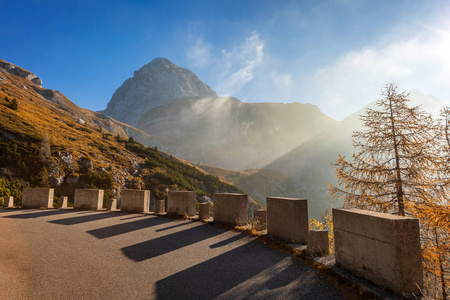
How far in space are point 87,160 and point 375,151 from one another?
4266 centimetres

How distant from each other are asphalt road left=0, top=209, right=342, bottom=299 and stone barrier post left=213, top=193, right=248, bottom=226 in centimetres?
94

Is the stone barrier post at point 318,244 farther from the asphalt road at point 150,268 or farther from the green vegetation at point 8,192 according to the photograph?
the green vegetation at point 8,192

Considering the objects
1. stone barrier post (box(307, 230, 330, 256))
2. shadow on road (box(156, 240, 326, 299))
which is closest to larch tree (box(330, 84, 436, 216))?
stone barrier post (box(307, 230, 330, 256))

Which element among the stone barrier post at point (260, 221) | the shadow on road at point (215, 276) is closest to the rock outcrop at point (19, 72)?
the stone barrier post at point (260, 221)

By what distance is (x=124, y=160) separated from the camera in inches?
1902

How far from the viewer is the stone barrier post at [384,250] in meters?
3.32

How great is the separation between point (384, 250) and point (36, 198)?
2141 centimetres

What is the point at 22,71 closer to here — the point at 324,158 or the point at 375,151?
the point at 375,151

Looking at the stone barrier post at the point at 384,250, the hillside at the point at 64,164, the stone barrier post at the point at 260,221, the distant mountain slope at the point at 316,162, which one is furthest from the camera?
the distant mountain slope at the point at 316,162

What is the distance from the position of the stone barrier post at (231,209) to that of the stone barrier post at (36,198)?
15.1 metres

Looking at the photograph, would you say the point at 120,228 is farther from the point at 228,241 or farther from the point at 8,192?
the point at 8,192

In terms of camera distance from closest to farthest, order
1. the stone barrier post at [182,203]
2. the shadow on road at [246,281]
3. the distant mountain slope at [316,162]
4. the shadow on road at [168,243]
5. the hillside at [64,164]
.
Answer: the shadow on road at [246,281] < the shadow on road at [168,243] < the stone barrier post at [182,203] < the hillside at [64,164] < the distant mountain slope at [316,162]

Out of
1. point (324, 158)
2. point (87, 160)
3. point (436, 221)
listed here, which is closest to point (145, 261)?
point (436, 221)

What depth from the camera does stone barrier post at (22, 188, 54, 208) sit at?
1598cm
